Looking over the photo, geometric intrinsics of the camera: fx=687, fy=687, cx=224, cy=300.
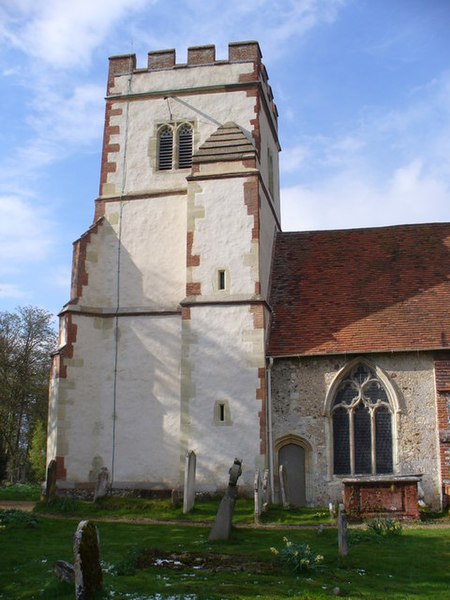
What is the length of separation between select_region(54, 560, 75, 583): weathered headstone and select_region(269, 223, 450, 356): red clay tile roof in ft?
33.4

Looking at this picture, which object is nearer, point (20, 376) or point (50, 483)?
point (50, 483)

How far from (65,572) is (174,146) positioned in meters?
15.2

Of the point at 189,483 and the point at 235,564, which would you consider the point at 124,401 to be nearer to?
the point at 189,483

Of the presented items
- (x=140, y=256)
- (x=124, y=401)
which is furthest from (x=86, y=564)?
(x=140, y=256)

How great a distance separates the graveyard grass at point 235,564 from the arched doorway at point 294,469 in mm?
3302

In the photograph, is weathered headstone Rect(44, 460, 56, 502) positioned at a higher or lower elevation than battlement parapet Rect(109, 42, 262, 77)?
lower

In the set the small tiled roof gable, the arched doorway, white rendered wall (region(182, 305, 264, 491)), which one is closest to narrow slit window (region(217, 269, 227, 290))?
white rendered wall (region(182, 305, 264, 491))

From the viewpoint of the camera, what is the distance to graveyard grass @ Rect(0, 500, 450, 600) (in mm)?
8625

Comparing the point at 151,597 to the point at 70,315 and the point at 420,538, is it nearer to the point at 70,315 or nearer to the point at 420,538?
the point at 420,538

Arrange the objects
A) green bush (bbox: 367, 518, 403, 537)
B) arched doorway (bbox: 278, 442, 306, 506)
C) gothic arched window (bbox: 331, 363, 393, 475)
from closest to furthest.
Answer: green bush (bbox: 367, 518, 403, 537), gothic arched window (bbox: 331, 363, 393, 475), arched doorway (bbox: 278, 442, 306, 506)

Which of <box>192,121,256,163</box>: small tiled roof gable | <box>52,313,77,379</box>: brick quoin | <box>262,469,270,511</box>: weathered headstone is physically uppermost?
<box>192,121,256,163</box>: small tiled roof gable

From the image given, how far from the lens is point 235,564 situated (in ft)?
33.8

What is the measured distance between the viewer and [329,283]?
2073cm

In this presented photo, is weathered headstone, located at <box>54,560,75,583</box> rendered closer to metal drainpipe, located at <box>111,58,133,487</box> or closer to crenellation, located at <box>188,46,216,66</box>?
metal drainpipe, located at <box>111,58,133,487</box>
